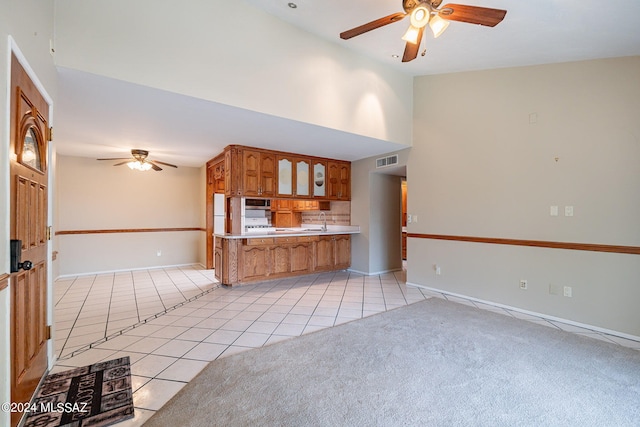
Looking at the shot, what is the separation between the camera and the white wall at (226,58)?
7.56 ft

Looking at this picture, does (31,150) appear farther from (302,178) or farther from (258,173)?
(302,178)

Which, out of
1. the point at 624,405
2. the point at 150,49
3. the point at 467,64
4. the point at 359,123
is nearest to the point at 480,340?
the point at 624,405

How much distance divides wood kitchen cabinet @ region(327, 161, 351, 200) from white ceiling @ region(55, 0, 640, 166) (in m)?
1.22

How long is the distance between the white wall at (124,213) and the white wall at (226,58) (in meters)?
4.18

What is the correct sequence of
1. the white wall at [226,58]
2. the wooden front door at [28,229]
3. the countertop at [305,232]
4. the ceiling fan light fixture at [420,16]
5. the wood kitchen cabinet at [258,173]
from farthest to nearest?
the wood kitchen cabinet at [258,173] < the countertop at [305,232] < the white wall at [226,58] < the ceiling fan light fixture at [420,16] < the wooden front door at [28,229]

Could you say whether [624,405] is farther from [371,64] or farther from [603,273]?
[371,64]

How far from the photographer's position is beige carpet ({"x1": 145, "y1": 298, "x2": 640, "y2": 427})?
1.63 m

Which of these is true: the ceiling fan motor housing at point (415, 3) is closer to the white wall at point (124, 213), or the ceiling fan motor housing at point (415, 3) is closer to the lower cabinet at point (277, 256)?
the lower cabinet at point (277, 256)

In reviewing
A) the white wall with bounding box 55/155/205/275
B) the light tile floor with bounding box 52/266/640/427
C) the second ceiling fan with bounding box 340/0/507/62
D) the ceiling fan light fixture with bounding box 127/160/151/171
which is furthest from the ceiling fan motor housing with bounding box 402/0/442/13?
the white wall with bounding box 55/155/205/275

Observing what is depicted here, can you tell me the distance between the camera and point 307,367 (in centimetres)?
216

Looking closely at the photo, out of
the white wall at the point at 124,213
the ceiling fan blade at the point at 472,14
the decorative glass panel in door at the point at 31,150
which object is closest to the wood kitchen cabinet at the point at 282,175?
the white wall at the point at 124,213

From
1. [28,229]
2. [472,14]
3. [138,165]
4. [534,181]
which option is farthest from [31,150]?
[534,181]

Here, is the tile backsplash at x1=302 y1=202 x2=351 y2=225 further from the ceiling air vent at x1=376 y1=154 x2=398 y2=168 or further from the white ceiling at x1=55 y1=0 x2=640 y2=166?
the white ceiling at x1=55 y1=0 x2=640 y2=166

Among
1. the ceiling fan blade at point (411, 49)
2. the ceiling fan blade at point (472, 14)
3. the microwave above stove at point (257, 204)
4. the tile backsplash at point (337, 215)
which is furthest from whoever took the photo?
the tile backsplash at point (337, 215)
